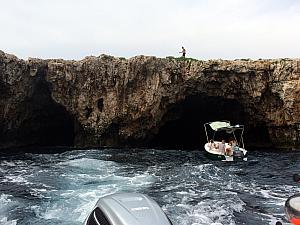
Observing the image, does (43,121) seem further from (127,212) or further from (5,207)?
(127,212)

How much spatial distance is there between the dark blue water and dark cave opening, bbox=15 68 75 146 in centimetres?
521

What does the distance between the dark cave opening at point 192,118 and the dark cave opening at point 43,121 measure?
27.3ft

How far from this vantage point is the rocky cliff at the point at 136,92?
28.1m

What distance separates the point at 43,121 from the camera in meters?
32.8

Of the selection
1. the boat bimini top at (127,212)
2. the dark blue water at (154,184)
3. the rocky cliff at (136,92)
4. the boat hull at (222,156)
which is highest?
the rocky cliff at (136,92)

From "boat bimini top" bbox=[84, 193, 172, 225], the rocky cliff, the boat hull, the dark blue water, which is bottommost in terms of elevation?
the dark blue water

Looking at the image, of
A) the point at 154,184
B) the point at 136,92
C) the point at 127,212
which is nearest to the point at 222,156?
the point at 154,184

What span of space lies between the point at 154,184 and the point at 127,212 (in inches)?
472

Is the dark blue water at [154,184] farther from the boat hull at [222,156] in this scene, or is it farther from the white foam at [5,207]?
the boat hull at [222,156]

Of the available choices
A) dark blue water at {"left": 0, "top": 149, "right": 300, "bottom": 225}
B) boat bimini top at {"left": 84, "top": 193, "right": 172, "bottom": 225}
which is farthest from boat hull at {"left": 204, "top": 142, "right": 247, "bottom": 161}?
boat bimini top at {"left": 84, "top": 193, "right": 172, "bottom": 225}

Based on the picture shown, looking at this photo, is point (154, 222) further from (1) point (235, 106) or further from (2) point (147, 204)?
(1) point (235, 106)

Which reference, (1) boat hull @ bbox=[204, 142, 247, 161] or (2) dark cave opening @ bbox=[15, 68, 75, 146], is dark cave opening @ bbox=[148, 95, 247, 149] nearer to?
(1) boat hull @ bbox=[204, 142, 247, 161]

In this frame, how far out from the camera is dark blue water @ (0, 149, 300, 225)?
44.4ft

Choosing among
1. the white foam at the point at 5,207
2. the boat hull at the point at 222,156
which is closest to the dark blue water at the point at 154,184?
the white foam at the point at 5,207
